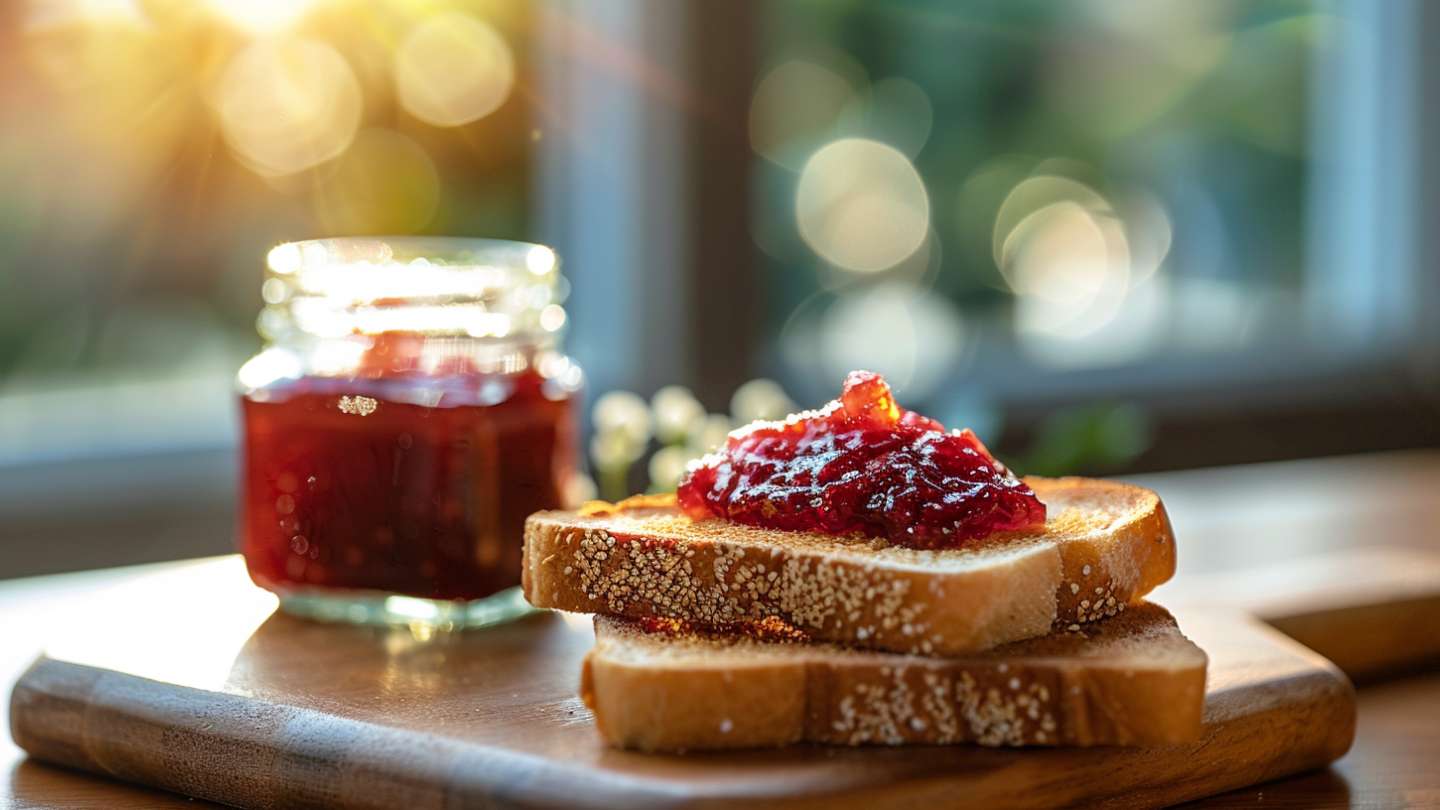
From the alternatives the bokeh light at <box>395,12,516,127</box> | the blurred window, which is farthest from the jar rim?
the blurred window

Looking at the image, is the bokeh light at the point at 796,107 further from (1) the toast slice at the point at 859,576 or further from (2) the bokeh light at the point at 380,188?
(1) the toast slice at the point at 859,576

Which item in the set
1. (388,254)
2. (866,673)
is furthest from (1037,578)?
(388,254)

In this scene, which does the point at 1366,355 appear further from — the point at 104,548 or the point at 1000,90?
the point at 104,548

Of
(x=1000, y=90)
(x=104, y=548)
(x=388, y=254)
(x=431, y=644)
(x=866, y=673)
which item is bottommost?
(x=104, y=548)

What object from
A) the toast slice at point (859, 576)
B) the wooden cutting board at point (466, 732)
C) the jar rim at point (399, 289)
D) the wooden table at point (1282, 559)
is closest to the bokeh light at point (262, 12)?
the wooden table at point (1282, 559)

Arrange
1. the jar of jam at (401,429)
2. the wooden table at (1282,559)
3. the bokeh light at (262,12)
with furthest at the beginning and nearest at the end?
the bokeh light at (262,12), the jar of jam at (401,429), the wooden table at (1282,559)

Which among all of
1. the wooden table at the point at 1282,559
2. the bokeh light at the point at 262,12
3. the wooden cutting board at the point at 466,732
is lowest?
the wooden table at the point at 1282,559

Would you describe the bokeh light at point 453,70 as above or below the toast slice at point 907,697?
above
